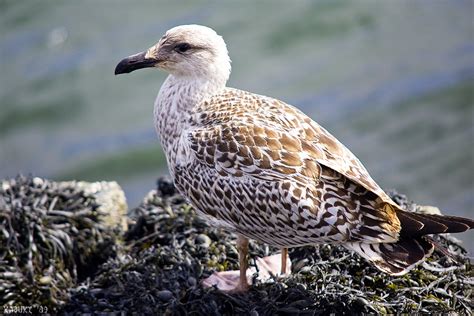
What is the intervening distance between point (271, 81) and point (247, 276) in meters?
7.55

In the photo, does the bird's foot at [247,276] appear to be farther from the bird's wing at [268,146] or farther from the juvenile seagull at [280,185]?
the bird's wing at [268,146]

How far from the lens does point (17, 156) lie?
40.0 ft

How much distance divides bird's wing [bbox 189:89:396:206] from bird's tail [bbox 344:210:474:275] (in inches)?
9.7

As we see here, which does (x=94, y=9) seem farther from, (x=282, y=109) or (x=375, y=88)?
(x=282, y=109)

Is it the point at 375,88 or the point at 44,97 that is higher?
the point at 375,88

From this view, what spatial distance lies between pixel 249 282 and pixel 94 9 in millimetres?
9605

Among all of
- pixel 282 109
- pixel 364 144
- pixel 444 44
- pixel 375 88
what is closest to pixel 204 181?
pixel 282 109

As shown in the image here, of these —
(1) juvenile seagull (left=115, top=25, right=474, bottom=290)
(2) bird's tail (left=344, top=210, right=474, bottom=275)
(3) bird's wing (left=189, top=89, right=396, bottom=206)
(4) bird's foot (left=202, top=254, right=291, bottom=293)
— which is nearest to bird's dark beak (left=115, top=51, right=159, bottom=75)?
(1) juvenile seagull (left=115, top=25, right=474, bottom=290)

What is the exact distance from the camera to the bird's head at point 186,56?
6227 millimetres

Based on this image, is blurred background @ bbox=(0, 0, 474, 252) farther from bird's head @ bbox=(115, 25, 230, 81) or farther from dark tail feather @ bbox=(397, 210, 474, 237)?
dark tail feather @ bbox=(397, 210, 474, 237)

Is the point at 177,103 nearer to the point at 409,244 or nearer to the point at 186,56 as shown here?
the point at 186,56

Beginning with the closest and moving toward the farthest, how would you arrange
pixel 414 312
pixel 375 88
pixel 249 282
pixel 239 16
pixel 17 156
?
pixel 414 312, pixel 249 282, pixel 17 156, pixel 375 88, pixel 239 16

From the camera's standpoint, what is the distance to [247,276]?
6070mm

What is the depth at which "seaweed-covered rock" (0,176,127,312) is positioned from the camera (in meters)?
6.34
